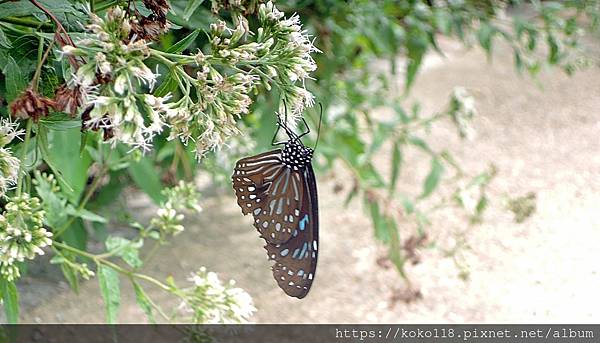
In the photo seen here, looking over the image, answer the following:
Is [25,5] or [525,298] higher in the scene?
[25,5]

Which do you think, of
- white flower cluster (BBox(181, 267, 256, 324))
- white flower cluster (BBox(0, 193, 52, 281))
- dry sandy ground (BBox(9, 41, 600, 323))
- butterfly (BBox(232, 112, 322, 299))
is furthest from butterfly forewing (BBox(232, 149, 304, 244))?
dry sandy ground (BBox(9, 41, 600, 323))

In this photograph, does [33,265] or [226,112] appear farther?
[33,265]

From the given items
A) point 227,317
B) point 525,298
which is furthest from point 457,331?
point 227,317

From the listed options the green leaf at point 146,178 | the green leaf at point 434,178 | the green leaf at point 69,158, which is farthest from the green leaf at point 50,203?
the green leaf at point 434,178

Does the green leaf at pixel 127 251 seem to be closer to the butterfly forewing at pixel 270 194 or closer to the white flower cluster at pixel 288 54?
the butterfly forewing at pixel 270 194

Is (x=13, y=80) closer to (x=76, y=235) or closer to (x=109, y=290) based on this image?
(x=109, y=290)

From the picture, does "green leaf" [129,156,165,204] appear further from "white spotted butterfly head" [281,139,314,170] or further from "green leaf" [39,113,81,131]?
"green leaf" [39,113,81,131]

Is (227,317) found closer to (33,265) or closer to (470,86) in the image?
(33,265)
